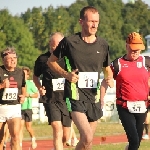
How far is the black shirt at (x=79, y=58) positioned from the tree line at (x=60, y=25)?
238 feet

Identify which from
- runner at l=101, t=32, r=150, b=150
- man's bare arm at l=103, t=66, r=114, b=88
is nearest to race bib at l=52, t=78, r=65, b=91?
runner at l=101, t=32, r=150, b=150

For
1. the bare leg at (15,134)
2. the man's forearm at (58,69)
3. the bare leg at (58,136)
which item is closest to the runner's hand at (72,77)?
the man's forearm at (58,69)

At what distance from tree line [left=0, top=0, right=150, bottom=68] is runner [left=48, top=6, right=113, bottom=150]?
7241 cm

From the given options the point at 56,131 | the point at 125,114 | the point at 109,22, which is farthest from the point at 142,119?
the point at 109,22

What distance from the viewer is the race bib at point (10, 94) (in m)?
14.3

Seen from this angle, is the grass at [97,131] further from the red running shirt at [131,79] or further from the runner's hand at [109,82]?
the runner's hand at [109,82]

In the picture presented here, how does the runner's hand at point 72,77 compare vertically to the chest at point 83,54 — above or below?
below

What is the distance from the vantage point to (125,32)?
121 metres

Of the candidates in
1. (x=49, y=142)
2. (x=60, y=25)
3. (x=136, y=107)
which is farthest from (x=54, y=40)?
(x=60, y=25)

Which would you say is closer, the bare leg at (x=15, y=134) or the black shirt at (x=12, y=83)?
the bare leg at (x=15, y=134)

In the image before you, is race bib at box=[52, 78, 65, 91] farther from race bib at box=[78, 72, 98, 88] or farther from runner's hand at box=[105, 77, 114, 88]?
race bib at box=[78, 72, 98, 88]

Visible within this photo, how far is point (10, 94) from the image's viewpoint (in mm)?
14273

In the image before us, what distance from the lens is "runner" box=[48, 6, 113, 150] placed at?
11219 mm

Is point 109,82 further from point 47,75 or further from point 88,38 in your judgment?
point 47,75
